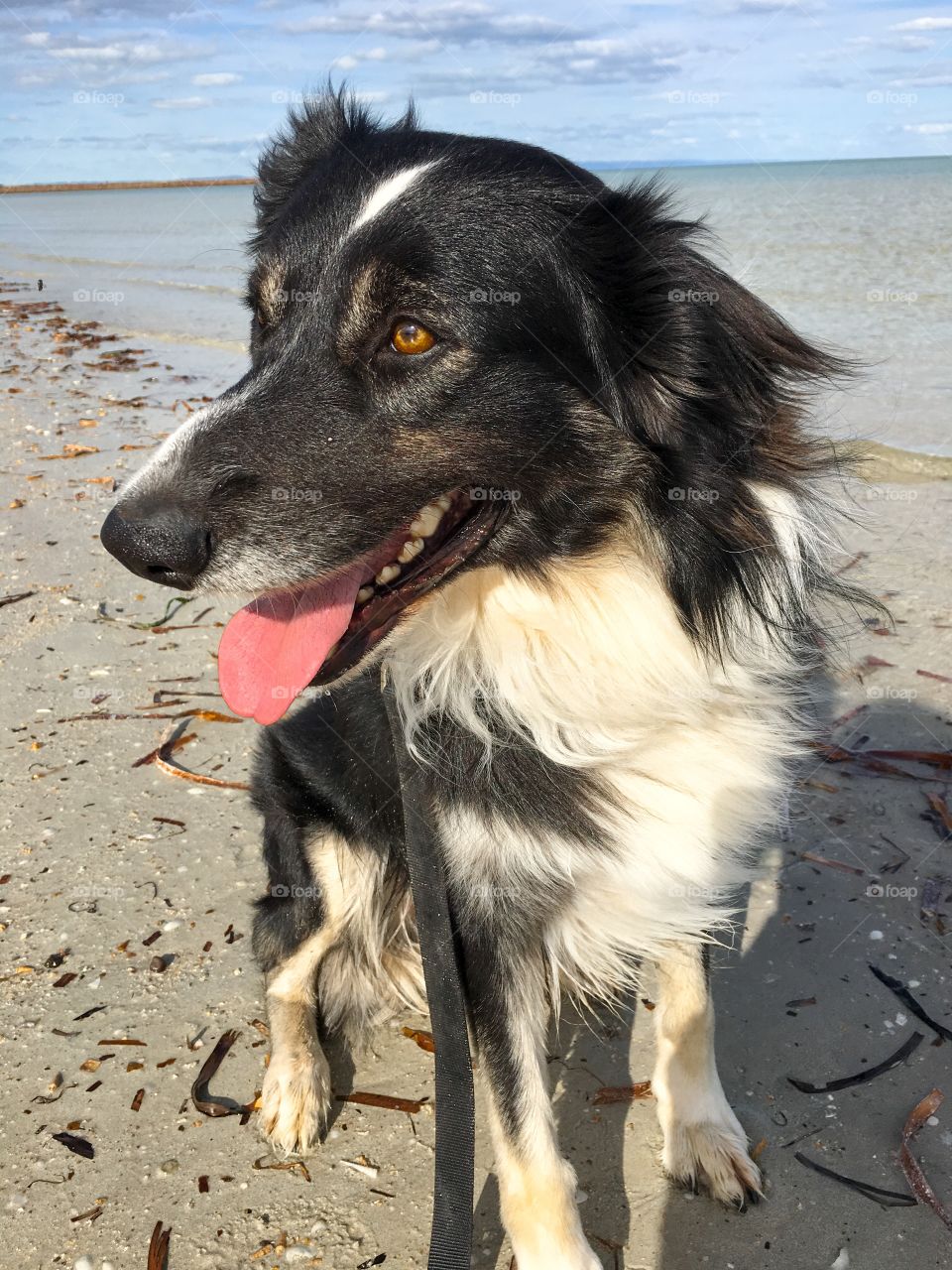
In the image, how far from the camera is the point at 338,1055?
9.88 ft

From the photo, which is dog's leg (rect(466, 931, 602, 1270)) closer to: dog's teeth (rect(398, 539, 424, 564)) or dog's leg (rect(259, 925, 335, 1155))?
dog's leg (rect(259, 925, 335, 1155))

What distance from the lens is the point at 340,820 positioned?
2.82 meters

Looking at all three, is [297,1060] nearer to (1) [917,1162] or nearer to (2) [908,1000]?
(1) [917,1162]

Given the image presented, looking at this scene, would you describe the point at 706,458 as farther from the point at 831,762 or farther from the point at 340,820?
the point at 831,762

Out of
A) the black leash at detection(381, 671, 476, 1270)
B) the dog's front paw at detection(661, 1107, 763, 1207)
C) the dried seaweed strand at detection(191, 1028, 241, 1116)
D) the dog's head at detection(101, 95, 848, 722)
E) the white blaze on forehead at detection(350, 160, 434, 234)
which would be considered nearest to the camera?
the black leash at detection(381, 671, 476, 1270)

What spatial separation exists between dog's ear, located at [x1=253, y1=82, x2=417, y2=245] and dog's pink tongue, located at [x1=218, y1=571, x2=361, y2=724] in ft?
4.45

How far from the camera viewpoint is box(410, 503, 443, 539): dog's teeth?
90.6 inches

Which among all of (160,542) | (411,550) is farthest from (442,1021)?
(160,542)

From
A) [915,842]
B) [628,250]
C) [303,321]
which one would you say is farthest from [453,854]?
[915,842]

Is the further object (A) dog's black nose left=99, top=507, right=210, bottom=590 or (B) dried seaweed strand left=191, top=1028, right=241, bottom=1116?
(B) dried seaweed strand left=191, top=1028, right=241, bottom=1116

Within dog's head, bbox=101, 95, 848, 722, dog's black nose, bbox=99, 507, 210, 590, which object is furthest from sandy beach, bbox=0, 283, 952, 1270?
dog's black nose, bbox=99, 507, 210, 590

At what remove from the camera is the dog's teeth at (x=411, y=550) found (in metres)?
2.34

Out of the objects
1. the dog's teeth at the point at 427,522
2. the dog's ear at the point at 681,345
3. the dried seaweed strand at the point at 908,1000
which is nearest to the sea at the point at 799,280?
the dog's ear at the point at 681,345

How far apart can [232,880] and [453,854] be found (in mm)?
1490
